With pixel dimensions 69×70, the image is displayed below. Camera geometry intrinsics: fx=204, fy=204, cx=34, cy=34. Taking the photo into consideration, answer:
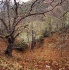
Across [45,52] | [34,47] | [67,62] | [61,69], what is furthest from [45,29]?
[61,69]

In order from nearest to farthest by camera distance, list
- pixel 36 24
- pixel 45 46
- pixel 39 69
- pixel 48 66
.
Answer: pixel 39 69, pixel 48 66, pixel 45 46, pixel 36 24

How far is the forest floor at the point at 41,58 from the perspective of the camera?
43.9 ft

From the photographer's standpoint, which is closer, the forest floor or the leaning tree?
the forest floor

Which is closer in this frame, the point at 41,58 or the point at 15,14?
the point at 15,14

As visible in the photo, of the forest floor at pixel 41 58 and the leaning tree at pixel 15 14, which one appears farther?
the leaning tree at pixel 15 14

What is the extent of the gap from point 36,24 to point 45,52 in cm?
646

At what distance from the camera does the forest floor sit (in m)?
13.4

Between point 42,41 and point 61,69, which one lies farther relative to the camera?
point 42,41

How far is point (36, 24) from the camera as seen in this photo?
26.8 metres

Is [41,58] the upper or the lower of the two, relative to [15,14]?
lower

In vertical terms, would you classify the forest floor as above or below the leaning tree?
below

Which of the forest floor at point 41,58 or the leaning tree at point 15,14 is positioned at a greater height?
the leaning tree at point 15,14

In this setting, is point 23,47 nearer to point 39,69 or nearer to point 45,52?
point 45,52

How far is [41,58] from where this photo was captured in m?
17.6
